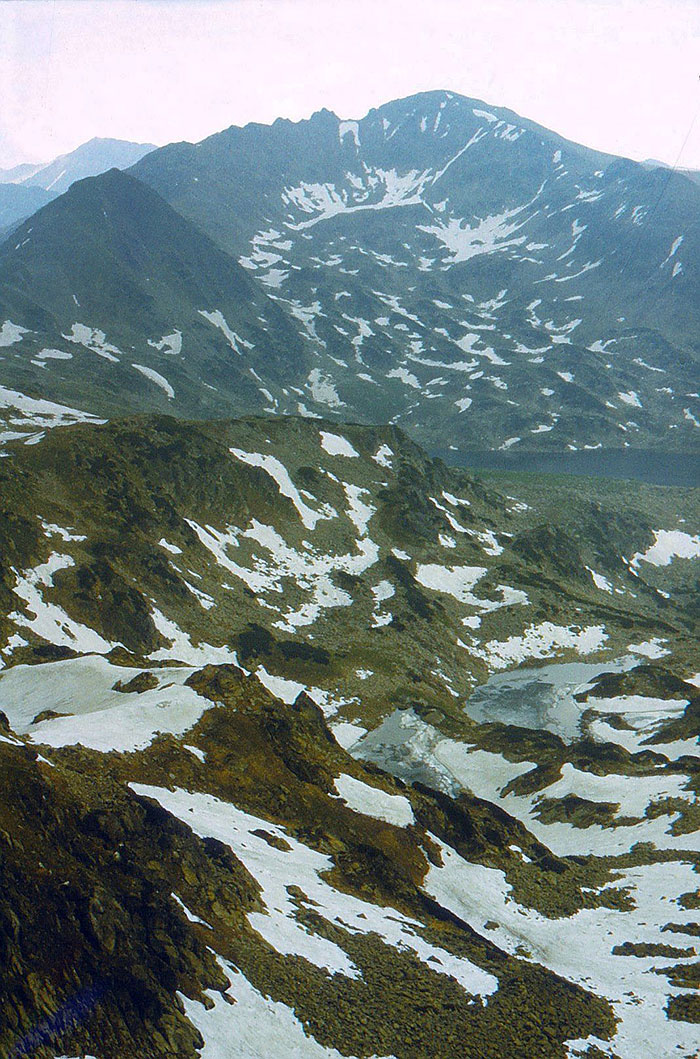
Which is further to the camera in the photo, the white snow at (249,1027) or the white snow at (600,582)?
the white snow at (600,582)

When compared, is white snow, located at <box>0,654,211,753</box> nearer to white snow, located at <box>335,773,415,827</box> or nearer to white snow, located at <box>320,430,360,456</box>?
white snow, located at <box>335,773,415,827</box>

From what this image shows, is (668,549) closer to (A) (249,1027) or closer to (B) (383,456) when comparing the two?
(B) (383,456)

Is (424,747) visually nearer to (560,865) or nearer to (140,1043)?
(560,865)

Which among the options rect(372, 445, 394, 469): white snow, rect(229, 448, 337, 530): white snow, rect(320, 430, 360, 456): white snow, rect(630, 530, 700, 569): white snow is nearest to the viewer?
rect(229, 448, 337, 530): white snow

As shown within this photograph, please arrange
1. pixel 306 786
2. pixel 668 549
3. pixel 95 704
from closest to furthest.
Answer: pixel 306 786, pixel 95 704, pixel 668 549

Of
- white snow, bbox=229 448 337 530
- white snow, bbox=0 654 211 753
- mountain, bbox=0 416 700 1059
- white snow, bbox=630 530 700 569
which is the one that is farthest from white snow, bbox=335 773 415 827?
white snow, bbox=630 530 700 569

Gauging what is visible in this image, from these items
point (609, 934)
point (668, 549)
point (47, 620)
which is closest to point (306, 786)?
point (609, 934)

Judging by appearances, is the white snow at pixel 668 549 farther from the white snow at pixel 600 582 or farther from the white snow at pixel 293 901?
the white snow at pixel 293 901

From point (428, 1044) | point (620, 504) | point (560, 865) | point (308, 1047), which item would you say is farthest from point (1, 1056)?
point (620, 504)

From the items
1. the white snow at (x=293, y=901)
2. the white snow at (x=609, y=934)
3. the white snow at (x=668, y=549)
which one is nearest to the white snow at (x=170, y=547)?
the white snow at (x=293, y=901)
